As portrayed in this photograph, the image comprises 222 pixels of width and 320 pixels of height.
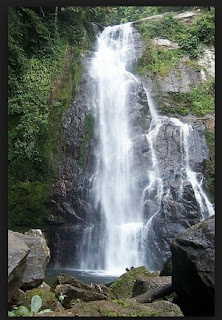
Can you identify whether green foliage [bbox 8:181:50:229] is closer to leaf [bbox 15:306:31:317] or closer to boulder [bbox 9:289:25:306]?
boulder [bbox 9:289:25:306]

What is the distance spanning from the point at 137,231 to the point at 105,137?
250 centimetres

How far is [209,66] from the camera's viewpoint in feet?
31.7

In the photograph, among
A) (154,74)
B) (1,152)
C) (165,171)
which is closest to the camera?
(1,152)

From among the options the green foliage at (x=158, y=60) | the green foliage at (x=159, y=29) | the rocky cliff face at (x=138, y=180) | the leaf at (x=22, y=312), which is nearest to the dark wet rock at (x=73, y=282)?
the leaf at (x=22, y=312)

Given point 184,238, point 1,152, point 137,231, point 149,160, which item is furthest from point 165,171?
point 1,152

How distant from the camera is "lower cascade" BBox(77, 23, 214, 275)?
749 cm

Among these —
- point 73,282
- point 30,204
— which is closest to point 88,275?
point 30,204

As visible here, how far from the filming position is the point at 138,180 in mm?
8414

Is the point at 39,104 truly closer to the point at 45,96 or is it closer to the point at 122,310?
the point at 45,96

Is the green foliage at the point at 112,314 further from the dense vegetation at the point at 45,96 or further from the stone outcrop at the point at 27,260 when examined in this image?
the dense vegetation at the point at 45,96

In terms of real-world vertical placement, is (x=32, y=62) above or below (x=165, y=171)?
above

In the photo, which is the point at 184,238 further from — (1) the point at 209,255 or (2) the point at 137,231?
(2) the point at 137,231

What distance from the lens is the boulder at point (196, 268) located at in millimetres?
2738

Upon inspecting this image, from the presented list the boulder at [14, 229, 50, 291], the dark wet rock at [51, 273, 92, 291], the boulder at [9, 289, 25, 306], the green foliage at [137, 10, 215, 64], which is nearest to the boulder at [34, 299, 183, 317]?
the boulder at [9, 289, 25, 306]
